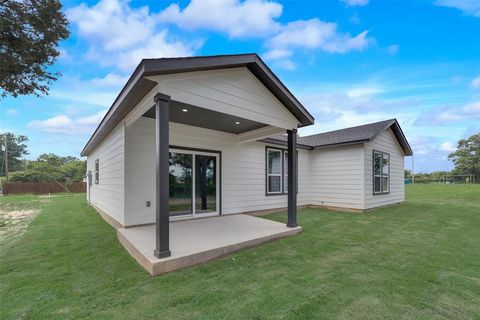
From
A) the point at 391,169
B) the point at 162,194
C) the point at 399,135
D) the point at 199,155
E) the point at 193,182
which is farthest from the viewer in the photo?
the point at 399,135

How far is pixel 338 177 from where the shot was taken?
944 cm

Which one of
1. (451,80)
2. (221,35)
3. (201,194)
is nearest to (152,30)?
(221,35)

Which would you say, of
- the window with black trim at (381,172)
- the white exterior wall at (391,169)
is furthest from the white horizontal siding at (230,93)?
the window with black trim at (381,172)

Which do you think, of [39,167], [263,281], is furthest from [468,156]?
[39,167]

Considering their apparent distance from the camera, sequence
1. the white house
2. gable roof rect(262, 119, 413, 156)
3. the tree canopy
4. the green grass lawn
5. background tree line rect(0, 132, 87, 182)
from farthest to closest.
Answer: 1. background tree line rect(0, 132, 87, 182)
2. the tree canopy
3. gable roof rect(262, 119, 413, 156)
4. the white house
5. the green grass lawn

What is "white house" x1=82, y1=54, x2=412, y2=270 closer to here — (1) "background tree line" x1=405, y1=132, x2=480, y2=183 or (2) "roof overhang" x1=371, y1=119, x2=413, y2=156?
(2) "roof overhang" x1=371, y1=119, x2=413, y2=156

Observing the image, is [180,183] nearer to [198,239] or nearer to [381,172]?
[198,239]

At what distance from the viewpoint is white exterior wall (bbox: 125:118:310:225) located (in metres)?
5.73

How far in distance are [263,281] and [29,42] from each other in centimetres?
712

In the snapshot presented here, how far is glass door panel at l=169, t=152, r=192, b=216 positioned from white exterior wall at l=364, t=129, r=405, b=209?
21.0ft

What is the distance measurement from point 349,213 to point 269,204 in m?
2.92

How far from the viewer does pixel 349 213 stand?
339 inches

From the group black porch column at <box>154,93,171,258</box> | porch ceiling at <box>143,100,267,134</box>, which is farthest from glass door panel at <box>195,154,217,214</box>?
black porch column at <box>154,93,171,258</box>

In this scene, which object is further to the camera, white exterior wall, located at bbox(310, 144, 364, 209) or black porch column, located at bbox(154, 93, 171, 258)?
white exterior wall, located at bbox(310, 144, 364, 209)
